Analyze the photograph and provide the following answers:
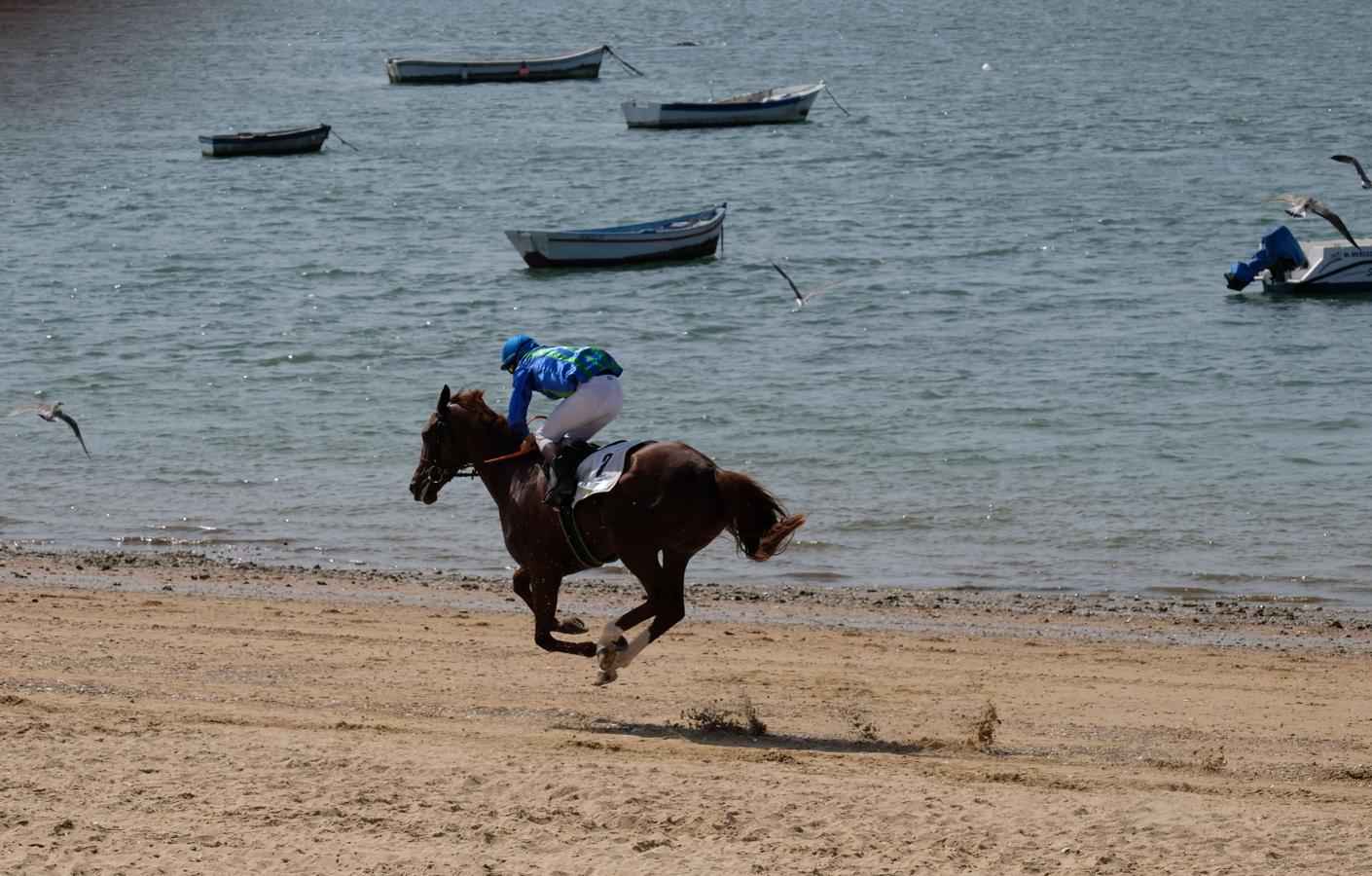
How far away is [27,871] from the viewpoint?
7.78 meters

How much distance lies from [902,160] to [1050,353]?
23.1 metres

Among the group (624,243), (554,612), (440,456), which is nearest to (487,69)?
(624,243)

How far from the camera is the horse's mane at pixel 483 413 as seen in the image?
37.3 ft

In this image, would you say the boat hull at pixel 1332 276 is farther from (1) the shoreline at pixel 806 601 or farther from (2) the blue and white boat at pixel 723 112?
(2) the blue and white boat at pixel 723 112

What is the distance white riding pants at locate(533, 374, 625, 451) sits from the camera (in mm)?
10883

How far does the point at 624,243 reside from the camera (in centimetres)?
3453

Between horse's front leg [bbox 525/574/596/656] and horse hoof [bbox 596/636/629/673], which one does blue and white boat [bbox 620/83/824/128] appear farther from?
horse hoof [bbox 596/636/629/673]

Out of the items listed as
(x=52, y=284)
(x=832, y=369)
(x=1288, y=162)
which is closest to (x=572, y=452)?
(x=832, y=369)

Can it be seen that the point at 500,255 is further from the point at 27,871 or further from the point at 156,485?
the point at 27,871

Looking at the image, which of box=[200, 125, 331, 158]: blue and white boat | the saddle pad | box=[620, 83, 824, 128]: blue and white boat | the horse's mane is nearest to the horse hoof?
the saddle pad

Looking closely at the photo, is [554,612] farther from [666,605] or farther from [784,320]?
[784,320]

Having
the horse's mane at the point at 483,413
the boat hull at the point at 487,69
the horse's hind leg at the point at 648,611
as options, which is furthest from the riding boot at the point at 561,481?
the boat hull at the point at 487,69

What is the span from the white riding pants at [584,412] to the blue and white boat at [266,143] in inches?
1728

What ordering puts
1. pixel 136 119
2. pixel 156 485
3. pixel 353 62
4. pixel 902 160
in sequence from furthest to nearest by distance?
1. pixel 353 62
2. pixel 136 119
3. pixel 902 160
4. pixel 156 485
